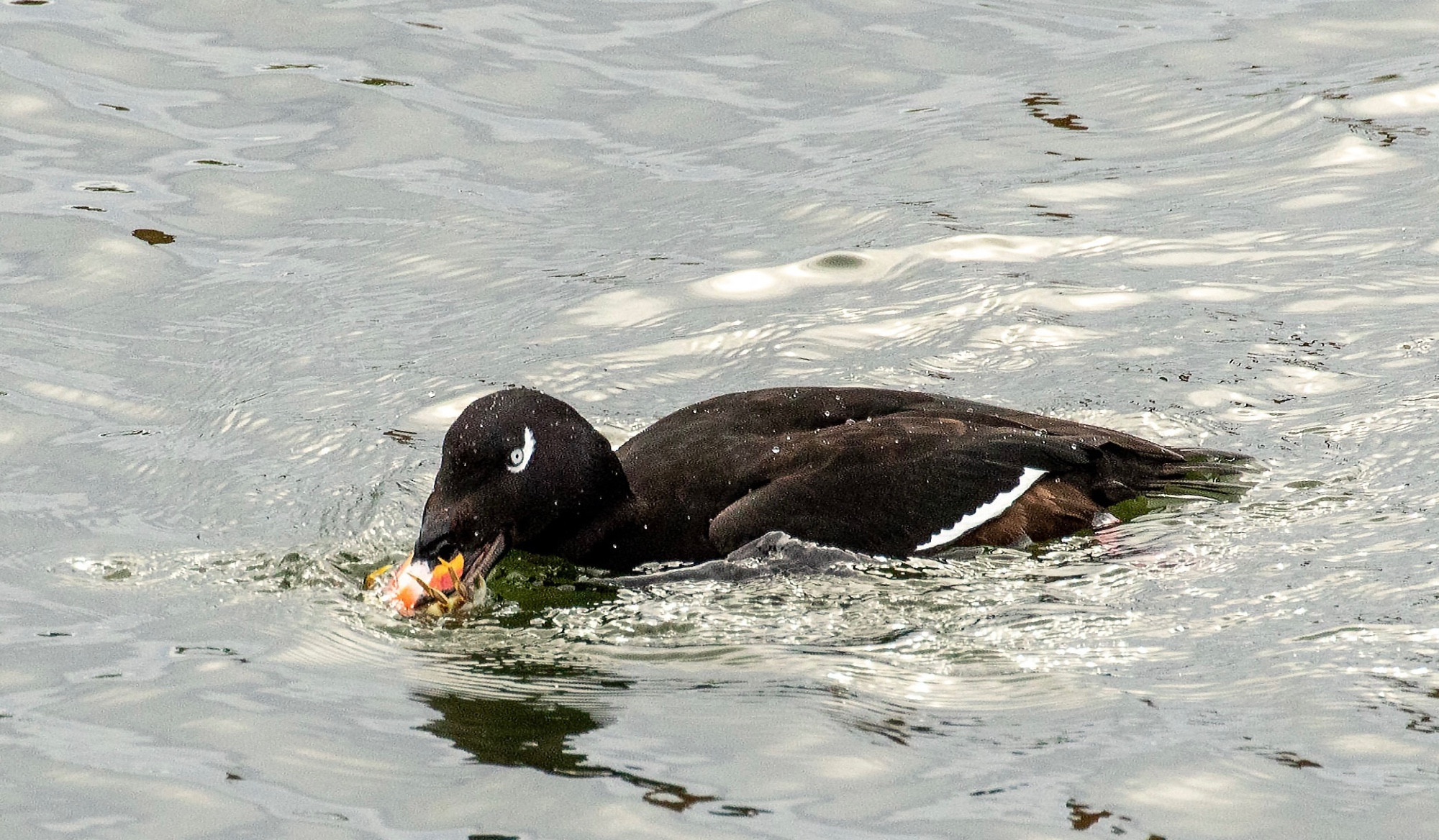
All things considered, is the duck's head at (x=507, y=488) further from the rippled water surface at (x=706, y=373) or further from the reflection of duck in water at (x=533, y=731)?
the reflection of duck in water at (x=533, y=731)

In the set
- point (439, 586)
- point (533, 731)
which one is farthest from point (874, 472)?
point (533, 731)

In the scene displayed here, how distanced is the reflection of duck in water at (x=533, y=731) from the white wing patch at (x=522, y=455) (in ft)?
2.64

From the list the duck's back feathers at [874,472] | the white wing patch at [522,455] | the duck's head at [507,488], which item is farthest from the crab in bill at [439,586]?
the duck's back feathers at [874,472]

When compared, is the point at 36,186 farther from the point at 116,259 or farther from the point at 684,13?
the point at 684,13

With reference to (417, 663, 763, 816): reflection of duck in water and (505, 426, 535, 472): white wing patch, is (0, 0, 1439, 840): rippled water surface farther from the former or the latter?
(505, 426, 535, 472): white wing patch

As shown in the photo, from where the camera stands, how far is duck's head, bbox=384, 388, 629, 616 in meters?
6.08

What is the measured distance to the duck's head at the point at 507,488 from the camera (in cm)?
608

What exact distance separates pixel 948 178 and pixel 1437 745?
5633 millimetres

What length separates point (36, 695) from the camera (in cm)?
550

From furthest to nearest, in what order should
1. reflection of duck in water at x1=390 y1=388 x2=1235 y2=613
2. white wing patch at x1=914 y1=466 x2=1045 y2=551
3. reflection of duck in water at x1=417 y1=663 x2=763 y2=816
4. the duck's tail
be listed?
the duck's tail, white wing patch at x1=914 y1=466 x2=1045 y2=551, reflection of duck in water at x1=390 y1=388 x2=1235 y2=613, reflection of duck in water at x1=417 y1=663 x2=763 y2=816

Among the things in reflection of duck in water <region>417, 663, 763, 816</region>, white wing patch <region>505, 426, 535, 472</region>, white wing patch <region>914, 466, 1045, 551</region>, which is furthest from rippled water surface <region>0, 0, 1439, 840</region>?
white wing patch <region>505, 426, 535, 472</region>

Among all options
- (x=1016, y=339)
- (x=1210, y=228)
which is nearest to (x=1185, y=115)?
(x=1210, y=228)

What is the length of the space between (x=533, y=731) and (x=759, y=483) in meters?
1.45

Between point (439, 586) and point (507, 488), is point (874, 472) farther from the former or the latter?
point (439, 586)
